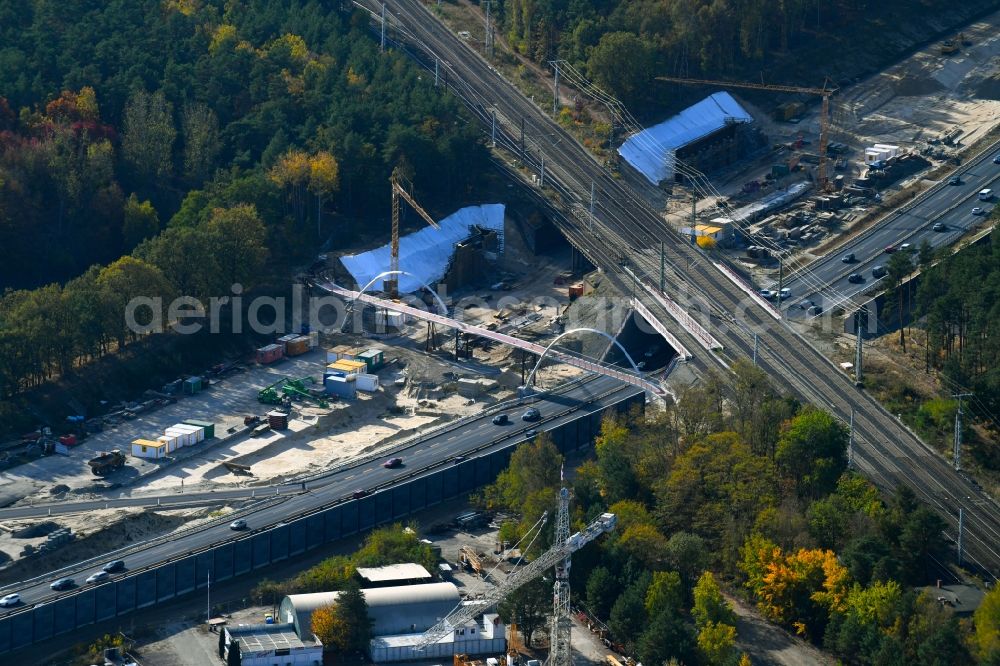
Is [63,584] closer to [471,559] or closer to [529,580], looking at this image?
[471,559]

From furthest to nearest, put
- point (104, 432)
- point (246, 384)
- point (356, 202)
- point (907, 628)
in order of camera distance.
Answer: point (356, 202)
point (246, 384)
point (104, 432)
point (907, 628)

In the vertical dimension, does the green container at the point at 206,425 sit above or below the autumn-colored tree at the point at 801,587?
below

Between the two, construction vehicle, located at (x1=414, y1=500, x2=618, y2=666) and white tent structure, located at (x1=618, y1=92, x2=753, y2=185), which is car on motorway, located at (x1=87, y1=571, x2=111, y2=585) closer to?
construction vehicle, located at (x1=414, y1=500, x2=618, y2=666)

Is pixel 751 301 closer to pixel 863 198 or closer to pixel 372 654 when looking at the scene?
pixel 863 198

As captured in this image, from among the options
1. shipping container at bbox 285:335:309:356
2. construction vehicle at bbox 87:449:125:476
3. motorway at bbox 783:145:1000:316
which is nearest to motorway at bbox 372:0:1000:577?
motorway at bbox 783:145:1000:316

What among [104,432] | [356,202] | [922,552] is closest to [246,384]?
[104,432]

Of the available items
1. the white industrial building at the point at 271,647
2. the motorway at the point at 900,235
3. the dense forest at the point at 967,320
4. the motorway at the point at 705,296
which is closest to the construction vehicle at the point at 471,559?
the white industrial building at the point at 271,647

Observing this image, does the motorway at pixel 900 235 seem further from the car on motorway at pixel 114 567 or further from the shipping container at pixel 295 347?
the car on motorway at pixel 114 567
